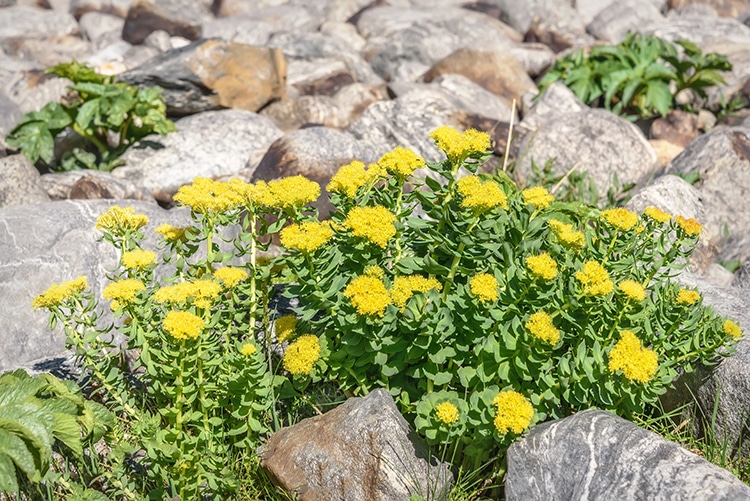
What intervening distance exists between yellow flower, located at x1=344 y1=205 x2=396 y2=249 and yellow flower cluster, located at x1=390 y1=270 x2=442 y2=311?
0.49 ft

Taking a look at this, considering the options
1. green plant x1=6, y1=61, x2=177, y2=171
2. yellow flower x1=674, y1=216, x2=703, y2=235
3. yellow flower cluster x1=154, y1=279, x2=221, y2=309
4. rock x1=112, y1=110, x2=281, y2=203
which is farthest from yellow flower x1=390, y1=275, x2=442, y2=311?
green plant x1=6, y1=61, x2=177, y2=171

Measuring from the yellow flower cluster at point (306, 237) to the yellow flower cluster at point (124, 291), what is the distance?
1.79ft

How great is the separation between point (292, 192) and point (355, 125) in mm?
3762

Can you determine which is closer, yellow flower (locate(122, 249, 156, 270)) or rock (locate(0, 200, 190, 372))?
yellow flower (locate(122, 249, 156, 270))

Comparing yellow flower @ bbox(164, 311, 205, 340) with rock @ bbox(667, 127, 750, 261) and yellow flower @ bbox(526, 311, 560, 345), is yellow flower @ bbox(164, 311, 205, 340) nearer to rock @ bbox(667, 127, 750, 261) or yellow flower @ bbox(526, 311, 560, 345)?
yellow flower @ bbox(526, 311, 560, 345)

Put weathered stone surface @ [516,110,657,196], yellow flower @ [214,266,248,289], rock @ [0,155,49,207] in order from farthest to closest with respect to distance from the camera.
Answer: weathered stone surface @ [516,110,657,196]
rock @ [0,155,49,207]
yellow flower @ [214,266,248,289]

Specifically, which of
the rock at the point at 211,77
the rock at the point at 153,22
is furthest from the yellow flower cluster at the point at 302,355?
the rock at the point at 153,22

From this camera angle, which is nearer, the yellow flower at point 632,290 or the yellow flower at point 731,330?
the yellow flower at point 632,290

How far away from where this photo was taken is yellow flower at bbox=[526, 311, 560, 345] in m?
2.52

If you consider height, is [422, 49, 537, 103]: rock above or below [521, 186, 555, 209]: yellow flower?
below

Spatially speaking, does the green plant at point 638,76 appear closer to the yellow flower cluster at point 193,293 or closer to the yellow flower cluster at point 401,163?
the yellow flower cluster at point 401,163

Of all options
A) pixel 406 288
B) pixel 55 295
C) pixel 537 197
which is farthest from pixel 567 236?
pixel 55 295

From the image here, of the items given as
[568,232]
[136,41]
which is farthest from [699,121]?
[136,41]

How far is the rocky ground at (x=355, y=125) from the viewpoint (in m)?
4.07
